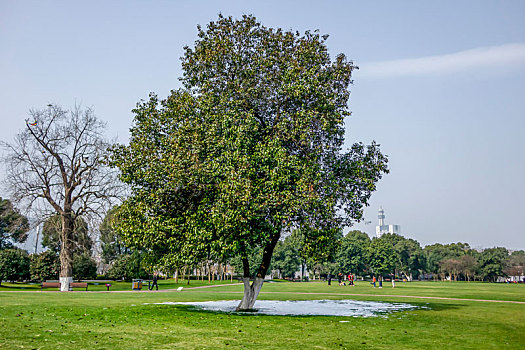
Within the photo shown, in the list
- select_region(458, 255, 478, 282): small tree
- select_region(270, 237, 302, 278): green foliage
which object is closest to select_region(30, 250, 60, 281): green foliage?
select_region(270, 237, 302, 278): green foliage

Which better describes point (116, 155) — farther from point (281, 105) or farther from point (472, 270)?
point (472, 270)

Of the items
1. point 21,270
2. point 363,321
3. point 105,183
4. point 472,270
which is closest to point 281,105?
point 363,321

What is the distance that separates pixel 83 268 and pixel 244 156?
62195 mm

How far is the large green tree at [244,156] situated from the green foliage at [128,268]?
173 ft

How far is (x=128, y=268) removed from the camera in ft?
237

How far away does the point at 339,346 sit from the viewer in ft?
43.5

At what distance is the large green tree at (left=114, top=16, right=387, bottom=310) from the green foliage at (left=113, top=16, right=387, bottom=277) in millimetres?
59

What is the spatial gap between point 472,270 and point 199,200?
125189 mm

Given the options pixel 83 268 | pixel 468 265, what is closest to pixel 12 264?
pixel 83 268

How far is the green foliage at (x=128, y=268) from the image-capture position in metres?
71.9

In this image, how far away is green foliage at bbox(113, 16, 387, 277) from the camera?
779 inches

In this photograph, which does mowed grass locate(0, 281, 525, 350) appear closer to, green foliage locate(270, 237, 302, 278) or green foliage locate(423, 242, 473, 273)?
green foliage locate(270, 237, 302, 278)

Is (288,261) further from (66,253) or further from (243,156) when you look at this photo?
(243,156)

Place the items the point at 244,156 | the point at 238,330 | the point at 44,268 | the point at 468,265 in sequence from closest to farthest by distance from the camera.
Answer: the point at 238,330, the point at 244,156, the point at 44,268, the point at 468,265
